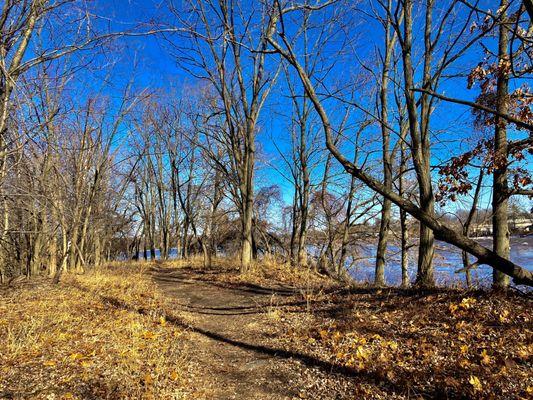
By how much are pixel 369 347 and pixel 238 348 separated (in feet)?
6.10

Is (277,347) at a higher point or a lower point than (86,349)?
lower

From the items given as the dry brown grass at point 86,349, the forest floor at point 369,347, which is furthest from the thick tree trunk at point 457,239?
the dry brown grass at point 86,349

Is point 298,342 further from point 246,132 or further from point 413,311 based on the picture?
point 246,132

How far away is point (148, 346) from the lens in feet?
15.0

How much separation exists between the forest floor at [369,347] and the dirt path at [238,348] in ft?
0.05

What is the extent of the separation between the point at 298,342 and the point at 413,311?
193cm

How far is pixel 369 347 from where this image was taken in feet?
14.3

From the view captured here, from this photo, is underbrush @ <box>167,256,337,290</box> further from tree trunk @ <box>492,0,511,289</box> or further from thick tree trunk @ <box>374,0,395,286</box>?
tree trunk @ <box>492,0,511,289</box>

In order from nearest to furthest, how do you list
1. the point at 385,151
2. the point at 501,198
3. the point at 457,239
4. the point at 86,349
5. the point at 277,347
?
the point at 457,239 → the point at 86,349 → the point at 277,347 → the point at 501,198 → the point at 385,151

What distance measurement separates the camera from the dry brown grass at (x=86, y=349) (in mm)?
3342

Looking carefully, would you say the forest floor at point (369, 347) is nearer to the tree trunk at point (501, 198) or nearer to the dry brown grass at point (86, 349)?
the dry brown grass at point (86, 349)

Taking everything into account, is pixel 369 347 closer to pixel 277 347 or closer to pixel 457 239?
pixel 277 347

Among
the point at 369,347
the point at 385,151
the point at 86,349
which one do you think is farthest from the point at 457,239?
the point at 385,151

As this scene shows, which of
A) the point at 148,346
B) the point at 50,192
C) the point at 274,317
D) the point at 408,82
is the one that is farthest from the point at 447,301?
the point at 50,192
